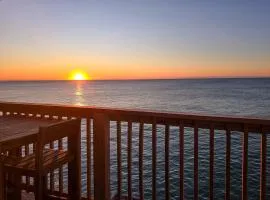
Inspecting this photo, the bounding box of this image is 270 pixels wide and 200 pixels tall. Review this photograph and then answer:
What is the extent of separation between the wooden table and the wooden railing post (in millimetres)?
263

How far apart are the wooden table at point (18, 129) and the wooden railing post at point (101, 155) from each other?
10.4 inches

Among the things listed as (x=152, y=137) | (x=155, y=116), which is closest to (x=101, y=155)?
(x=152, y=137)

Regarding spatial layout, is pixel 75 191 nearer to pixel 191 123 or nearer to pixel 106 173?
pixel 106 173

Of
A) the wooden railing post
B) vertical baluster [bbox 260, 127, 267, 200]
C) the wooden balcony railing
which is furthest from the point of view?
the wooden railing post

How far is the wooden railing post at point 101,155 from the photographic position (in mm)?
3389

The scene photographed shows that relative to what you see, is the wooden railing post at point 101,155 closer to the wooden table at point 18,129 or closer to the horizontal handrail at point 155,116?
the horizontal handrail at point 155,116

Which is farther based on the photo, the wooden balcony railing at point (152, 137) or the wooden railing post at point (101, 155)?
the wooden railing post at point (101, 155)

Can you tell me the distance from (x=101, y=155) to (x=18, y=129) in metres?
0.94

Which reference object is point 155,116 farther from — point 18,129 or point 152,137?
point 18,129

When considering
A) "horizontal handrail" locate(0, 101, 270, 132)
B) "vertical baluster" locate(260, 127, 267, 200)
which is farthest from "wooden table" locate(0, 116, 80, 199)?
"vertical baluster" locate(260, 127, 267, 200)

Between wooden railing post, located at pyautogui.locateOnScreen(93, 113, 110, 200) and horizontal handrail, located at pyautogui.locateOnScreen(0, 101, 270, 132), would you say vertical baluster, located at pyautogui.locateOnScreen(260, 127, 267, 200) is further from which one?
wooden railing post, located at pyautogui.locateOnScreen(93, 113, 110, 200)

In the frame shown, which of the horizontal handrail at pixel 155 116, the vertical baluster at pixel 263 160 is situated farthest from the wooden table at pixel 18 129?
the vertical baluster at pixel 263 160

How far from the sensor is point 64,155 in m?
3.24

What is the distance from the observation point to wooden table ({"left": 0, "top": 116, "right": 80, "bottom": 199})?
2.68 m
